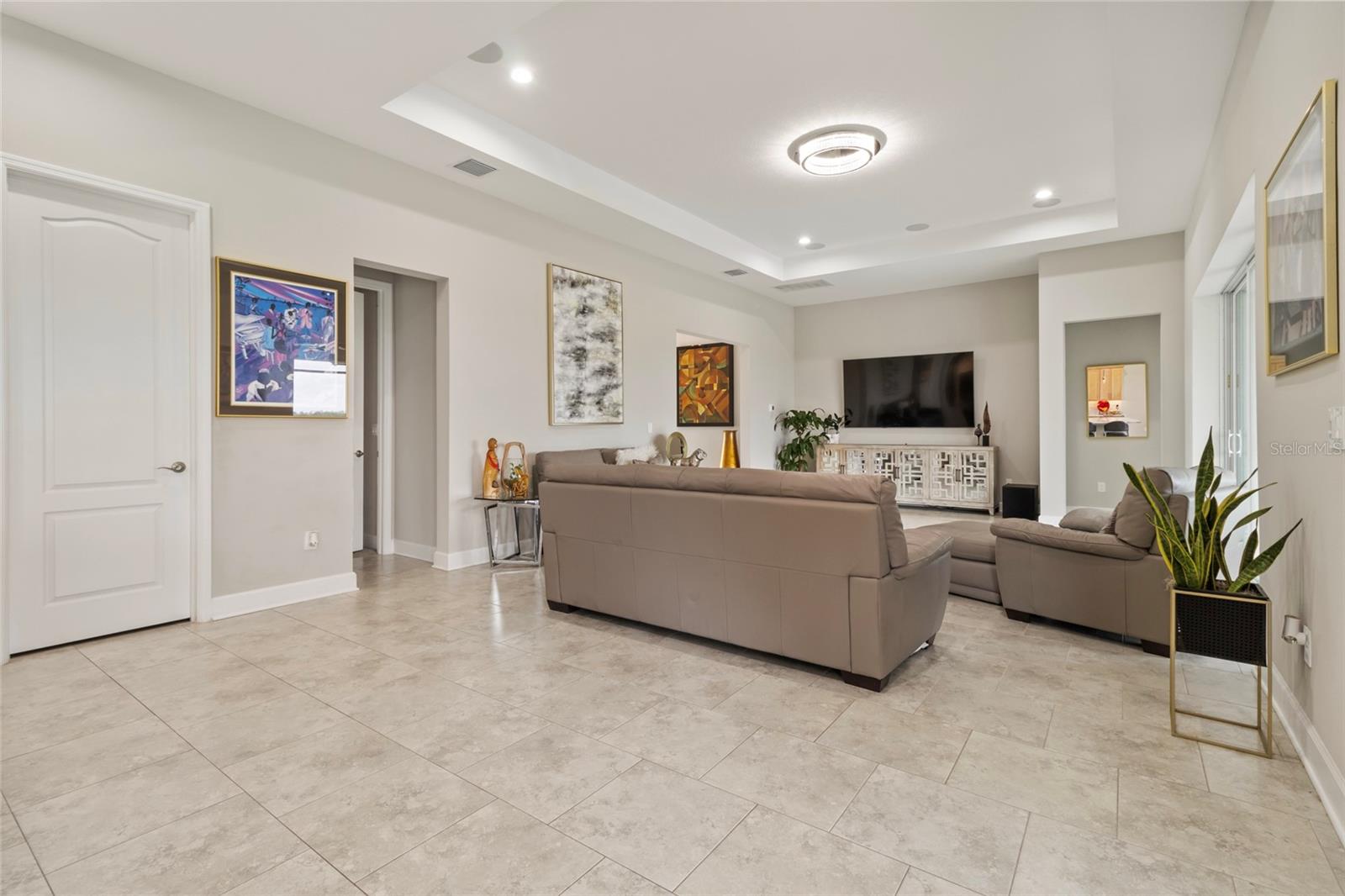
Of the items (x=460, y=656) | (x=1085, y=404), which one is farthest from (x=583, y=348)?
(x=1085, y=404)

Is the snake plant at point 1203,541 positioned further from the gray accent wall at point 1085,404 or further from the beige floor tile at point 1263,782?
the gray accent wall at point 1085,404

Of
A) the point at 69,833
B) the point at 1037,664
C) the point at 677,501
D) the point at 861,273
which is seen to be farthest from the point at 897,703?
the point at 861,273

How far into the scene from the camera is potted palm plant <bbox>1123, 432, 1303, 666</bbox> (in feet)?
7.10

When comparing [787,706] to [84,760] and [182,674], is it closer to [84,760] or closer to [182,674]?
[84,760]

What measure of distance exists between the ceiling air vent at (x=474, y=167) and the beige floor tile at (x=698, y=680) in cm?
363

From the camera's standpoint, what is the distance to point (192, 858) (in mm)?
1636

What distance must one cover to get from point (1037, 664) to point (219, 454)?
4395mm

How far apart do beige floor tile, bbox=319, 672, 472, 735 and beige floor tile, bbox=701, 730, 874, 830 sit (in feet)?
3.73

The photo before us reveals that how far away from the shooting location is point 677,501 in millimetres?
3186

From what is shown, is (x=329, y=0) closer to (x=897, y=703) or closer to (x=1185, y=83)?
(x=897, y=703)

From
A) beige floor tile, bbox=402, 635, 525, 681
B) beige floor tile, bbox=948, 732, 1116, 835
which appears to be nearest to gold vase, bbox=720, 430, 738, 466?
beige floor tile, bbox=402, 635, 525, 681

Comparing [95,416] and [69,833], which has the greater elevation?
[95,416]

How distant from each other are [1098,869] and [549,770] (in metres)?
1.49
